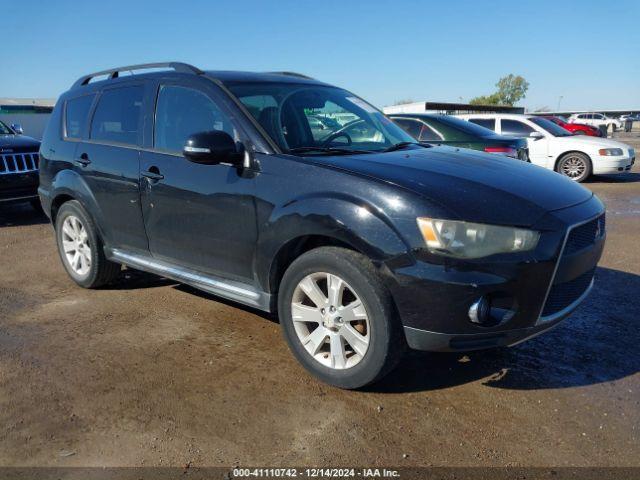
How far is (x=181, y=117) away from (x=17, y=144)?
5891 millimetres

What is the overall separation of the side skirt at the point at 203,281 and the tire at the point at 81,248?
280mm

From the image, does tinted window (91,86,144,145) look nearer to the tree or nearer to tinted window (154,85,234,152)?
tinted window (154,85,234,152)

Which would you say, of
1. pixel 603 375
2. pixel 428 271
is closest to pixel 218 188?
pixel 428 271

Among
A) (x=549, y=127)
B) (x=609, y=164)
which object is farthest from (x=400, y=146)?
(x=549, y=127)

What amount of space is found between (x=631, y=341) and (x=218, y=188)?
296 centimetres

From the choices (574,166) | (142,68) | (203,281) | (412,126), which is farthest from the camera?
(574,166)

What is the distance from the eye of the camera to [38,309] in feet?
15.2

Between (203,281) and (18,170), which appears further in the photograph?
(18,170)

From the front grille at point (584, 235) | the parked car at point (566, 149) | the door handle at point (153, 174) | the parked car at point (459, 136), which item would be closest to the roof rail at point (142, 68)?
the door handle at point (153, 174)

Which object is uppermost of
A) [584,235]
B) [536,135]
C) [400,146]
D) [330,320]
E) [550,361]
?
[400,146]

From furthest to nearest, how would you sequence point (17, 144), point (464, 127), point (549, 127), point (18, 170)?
point (549, 127), point (464, 127), point (17, 144), point (18, 170)

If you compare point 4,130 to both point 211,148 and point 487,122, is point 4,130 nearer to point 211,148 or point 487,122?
point 211,148

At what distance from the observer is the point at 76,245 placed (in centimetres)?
512

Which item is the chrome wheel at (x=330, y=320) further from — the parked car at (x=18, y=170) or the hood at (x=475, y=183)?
the parked car at (x=18, y=170)
